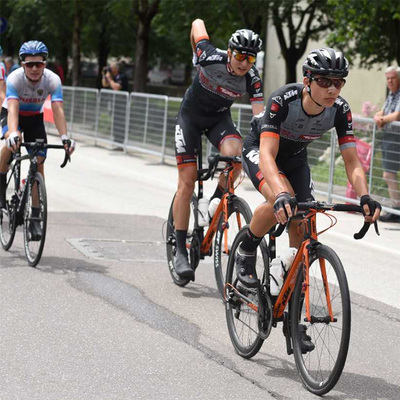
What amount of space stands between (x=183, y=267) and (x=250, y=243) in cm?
184

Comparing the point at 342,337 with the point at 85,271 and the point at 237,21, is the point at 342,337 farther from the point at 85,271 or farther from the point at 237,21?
the point at 237,21

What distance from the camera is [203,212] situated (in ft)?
26.3

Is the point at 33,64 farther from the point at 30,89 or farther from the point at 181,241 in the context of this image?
Answer: the point at 181,241

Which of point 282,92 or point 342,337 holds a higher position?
point 282,92

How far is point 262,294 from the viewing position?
19.5ft

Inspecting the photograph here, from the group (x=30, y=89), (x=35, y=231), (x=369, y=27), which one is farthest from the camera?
(x=369, y=27)

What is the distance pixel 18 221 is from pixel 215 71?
2587 mm

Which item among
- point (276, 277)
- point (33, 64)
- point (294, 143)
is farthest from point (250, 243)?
point (33, 64)

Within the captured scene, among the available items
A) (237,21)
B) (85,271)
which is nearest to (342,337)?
(85,271)

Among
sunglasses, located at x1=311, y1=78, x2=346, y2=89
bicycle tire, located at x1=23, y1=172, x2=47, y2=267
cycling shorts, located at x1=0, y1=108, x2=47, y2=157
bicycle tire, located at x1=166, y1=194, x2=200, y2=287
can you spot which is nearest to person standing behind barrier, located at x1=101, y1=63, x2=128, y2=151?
cycling shorts, located at x1=0, y1=108, x2=47, y2=157

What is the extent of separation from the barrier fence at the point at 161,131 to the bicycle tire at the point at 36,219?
5.34 metres

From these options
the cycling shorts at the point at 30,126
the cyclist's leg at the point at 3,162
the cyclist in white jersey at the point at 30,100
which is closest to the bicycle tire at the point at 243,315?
the cyclist in white jersey at the point at 30,100

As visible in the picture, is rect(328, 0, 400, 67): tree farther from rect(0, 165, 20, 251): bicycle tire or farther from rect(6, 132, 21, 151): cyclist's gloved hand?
rect(6, 132, 21, 151): cyclist's gloved hand

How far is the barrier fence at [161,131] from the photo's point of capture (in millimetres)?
13305
